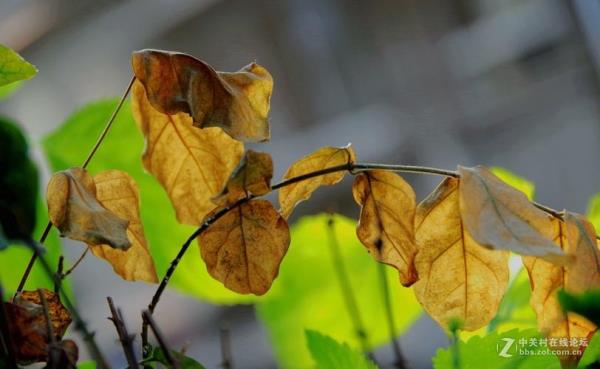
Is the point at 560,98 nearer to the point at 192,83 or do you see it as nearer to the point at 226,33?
the point at 226,33

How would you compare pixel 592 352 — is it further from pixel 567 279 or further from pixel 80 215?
pixel 80 215

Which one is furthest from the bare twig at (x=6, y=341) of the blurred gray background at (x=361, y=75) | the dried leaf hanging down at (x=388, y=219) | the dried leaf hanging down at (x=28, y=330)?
the blurred gray background at (x=361, y=75)

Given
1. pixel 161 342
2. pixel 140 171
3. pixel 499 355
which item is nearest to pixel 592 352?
pixel 499 355

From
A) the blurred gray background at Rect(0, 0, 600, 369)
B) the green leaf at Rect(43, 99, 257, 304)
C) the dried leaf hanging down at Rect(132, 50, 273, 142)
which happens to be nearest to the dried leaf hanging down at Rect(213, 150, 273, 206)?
the dried leaf hanging down at Rect(132, 50, 273, 142)

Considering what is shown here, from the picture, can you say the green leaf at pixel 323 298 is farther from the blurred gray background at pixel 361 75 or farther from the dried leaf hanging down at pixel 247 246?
the blurred gray background at pixel 361 75

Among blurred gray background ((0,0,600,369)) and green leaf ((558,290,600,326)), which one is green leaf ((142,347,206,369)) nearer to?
green leaf ((558,290,600,326))

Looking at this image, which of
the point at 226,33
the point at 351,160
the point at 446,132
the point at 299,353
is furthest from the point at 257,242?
the point at 226,33
